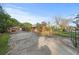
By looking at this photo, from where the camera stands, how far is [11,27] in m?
2.20

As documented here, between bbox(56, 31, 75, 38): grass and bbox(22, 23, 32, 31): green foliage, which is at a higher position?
bbox(22, 23, 32, 31): green foliage

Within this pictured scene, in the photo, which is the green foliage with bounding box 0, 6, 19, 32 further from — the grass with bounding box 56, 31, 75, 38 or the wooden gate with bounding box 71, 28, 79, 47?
the wooden gate with bounding box 71, 28, 79, 47

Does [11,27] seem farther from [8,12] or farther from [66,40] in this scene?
[66,40]

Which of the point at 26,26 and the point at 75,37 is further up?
the point at 26,26

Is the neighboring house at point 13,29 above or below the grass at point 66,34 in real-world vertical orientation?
above

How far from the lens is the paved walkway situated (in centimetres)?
216

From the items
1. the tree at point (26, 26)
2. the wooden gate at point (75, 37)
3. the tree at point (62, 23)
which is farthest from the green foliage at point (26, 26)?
the wooden gate at point (75, 37)

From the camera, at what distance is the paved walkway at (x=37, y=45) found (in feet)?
7.09

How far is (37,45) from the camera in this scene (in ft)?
7.15

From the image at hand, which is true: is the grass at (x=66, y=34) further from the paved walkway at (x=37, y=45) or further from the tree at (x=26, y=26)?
the tree at (x=26, y=26)

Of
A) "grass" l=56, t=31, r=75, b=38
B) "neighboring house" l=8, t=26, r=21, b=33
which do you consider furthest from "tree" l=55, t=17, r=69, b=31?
"neighboring house" l=8, t=26, r=21, b=33

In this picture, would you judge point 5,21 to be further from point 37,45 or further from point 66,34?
point 66,34

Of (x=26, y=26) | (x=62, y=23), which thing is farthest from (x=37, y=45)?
(x=62, y=23)
